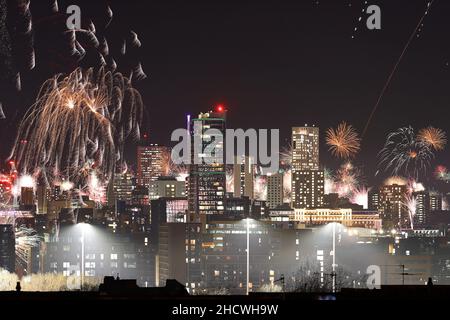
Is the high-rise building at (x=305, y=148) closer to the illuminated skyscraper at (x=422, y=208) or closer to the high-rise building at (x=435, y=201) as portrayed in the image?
the illuminated skyscraper at (x=422, y=208)

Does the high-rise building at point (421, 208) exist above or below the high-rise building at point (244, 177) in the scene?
below

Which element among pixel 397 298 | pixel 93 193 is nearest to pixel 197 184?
pixel 93 193

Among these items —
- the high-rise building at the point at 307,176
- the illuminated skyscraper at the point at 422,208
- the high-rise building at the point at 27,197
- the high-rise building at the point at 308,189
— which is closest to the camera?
the high-rise building at the point at 27,197

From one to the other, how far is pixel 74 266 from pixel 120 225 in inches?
223

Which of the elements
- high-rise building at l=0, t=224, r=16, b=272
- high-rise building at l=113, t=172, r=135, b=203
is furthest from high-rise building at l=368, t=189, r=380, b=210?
high-rise building at l=0, t=224, r=16, b=272

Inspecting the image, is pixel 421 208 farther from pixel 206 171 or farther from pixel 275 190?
pixel 206 171

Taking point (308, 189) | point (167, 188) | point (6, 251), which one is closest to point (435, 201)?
point (308, 189)

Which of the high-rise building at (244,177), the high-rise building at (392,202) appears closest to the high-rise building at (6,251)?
the high-rise building at (244,177)

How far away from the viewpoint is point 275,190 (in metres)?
73.6

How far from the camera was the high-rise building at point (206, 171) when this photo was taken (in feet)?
198

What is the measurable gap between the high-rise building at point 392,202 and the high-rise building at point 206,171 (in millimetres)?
9908

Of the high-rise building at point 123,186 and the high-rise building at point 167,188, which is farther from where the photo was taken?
the high-rise building at point 167,188
